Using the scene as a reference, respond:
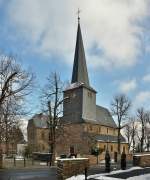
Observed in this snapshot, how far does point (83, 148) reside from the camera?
221 feet

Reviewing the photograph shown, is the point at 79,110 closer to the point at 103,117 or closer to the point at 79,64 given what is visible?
the point at 79,64

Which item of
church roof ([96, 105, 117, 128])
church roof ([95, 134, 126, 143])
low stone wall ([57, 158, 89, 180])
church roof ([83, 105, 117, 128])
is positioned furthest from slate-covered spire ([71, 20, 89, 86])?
low stone wall ([57, 158, 89, 180])

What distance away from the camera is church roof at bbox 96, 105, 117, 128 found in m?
84.2

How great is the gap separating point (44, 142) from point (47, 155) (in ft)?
142

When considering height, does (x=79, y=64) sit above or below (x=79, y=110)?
above

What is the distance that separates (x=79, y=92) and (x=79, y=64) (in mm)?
5996

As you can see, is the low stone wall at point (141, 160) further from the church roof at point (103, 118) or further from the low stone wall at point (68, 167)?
the church roof at point (103, 118)

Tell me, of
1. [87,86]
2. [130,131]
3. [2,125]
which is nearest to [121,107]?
[87,86]

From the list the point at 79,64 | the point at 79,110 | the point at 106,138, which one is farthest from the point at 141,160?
the point at 106,138

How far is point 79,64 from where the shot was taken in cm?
7331

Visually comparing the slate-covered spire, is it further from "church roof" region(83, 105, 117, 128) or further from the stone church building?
"church roof" region(83, 105, 117, 128)

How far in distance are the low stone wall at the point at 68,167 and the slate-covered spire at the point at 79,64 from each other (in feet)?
171

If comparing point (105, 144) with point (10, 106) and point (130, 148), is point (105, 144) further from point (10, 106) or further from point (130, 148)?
point (10, 106)

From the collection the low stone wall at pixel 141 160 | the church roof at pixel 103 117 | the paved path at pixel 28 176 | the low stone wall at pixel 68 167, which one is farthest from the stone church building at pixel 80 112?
the low stone wall at pixel 68 167
